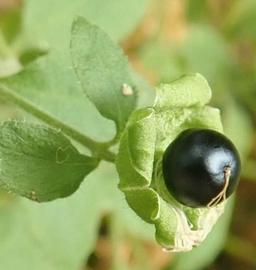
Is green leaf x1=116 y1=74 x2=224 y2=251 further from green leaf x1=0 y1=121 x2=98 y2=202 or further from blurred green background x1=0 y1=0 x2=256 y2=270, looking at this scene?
blurred green background x1=0 y1=0 x2=256 y2=270

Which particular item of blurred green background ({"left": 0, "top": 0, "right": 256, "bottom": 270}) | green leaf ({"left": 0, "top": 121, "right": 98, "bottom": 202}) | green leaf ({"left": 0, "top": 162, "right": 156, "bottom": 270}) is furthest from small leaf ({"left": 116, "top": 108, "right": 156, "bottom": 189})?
green leaf ({"left": 0, "top": 162, "right": 156, "bottom": 270})

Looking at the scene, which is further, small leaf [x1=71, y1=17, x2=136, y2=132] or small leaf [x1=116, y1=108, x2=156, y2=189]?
small leaf [x1=71, y1=17, x2=136, y2=132]

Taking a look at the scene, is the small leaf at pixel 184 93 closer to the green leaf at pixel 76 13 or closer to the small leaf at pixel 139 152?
the small leaf at pixel 139 152

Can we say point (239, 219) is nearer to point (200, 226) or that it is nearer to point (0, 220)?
point (0, 220)

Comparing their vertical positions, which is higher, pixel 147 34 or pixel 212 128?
pixel 212 128

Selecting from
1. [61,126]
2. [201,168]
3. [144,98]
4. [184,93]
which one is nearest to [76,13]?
[144,98]

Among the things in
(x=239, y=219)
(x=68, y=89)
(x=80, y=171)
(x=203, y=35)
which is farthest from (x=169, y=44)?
(x=80, y=171)

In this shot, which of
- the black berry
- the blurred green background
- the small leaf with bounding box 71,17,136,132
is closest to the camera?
the black berry
